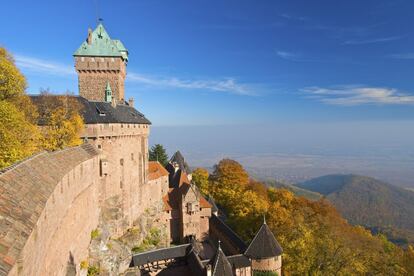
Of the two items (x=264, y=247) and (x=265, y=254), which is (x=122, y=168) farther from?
(x=265, y=254)

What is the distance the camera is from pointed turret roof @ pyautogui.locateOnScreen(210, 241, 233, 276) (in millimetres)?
26188

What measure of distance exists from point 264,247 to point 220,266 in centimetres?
568

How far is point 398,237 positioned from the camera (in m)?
96.2

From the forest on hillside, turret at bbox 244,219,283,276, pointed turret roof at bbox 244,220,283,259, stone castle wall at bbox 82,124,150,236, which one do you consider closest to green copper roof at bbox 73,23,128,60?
stone castle wall at bbox 82,124,150,236

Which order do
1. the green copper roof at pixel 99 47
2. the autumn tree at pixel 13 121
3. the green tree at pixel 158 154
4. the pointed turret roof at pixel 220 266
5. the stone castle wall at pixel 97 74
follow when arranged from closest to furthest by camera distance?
1. the autumn tree at pixel 13 121
2. the pointed turret roof at pixel 220 266
3. the green copper roof at pixel 99 47
4. the stone castle wall at pixel 97 74
5. the green tree at pixel 158 154

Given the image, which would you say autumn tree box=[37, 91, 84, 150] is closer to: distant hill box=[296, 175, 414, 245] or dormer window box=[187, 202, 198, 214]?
dormer window box=[187, 202, 198, 214]

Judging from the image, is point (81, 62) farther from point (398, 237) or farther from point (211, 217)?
point (398, 237)

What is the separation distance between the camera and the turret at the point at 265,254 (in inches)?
1153

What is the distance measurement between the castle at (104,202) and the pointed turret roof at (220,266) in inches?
3.5

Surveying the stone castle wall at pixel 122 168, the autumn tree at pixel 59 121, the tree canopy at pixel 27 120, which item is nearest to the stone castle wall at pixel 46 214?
the tree canopy at pixel 27 120

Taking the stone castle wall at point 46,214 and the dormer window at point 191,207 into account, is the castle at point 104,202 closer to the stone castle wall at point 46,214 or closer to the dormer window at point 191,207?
the stone castle wall at point 46,214

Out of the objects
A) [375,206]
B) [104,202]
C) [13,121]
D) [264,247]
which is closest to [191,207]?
[264,247]

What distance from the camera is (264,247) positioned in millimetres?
29516

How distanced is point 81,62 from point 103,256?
22.3 meters
